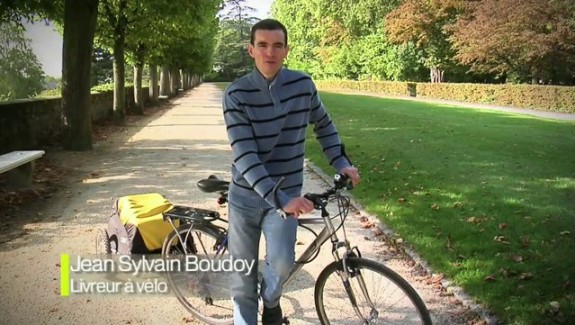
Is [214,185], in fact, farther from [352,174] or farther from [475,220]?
[475,220]

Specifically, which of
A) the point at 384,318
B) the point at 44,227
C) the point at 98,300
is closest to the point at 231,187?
the point at 384,318

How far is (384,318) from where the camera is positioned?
319 centimetres

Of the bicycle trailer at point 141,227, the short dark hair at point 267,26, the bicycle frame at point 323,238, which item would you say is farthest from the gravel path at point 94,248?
the short dark hair at point 267,26

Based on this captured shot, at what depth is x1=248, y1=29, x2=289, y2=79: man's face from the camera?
8.27 feet

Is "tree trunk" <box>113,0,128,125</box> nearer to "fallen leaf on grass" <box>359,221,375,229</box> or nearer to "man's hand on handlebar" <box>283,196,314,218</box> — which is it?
"fallen leaf on grass" <box>359,221,375,229</box>

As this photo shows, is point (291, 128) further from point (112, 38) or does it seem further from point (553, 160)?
point (112, 38)

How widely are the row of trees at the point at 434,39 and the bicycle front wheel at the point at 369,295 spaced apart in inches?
946

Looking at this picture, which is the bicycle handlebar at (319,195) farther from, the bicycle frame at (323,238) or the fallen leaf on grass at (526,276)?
Answer: the fallen leaf on grass at (526,276)

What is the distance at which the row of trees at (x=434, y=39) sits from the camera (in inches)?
1032

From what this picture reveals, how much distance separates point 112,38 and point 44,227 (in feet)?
48.8

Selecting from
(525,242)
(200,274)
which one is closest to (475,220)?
(525,242)

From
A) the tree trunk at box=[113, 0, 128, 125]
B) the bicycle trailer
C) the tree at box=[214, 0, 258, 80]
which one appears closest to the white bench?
the bicycle trailer

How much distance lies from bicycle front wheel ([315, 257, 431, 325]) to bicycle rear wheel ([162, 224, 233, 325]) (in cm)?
72

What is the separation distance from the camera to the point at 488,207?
6.45 meters
